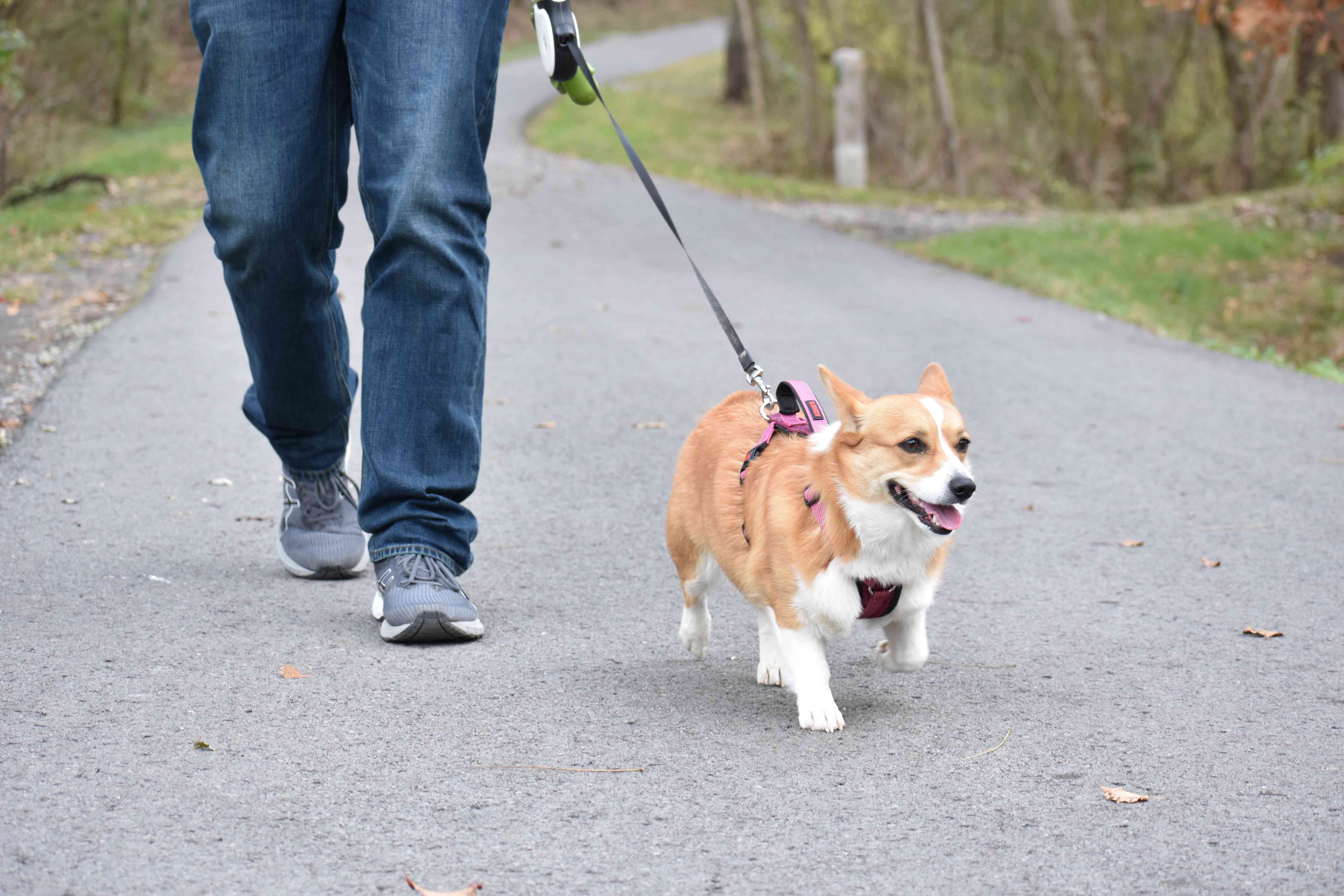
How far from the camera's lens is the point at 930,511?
258 cm

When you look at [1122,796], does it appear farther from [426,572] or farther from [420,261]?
[420,261]

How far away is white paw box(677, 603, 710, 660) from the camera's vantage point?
10.3 feet

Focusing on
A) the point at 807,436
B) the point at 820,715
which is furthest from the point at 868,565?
the point at 807,436

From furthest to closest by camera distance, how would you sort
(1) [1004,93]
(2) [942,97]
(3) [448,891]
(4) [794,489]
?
(1) [1004,93], (2) [942,97], (4) [794,489], (3) [448,891]

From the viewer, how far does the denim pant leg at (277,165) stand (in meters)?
3.04

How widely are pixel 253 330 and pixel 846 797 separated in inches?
73.4

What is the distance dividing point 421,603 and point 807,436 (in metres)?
0.92

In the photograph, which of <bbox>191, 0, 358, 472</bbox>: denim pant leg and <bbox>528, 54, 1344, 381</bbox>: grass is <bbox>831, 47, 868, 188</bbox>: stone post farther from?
<bbox>191, 0, 358, 472</bbox>: denim pant leg

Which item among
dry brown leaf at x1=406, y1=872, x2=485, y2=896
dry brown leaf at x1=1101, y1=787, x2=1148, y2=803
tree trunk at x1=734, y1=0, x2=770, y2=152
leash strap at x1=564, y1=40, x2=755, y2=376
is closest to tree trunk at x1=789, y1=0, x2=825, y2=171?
tree trunk at x1=734, y1=0, x2=770, y2=152

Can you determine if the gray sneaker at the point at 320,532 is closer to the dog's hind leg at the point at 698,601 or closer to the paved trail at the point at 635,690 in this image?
the paved trail at the point at 635,690

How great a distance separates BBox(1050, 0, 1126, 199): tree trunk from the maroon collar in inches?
597

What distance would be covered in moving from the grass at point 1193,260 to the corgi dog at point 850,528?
539 centimetres

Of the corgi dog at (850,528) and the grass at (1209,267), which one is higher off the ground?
the corgi dog at (850,528)

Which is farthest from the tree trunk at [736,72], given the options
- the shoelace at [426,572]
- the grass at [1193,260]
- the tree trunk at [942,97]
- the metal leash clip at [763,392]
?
the shoelace at [426,572]
